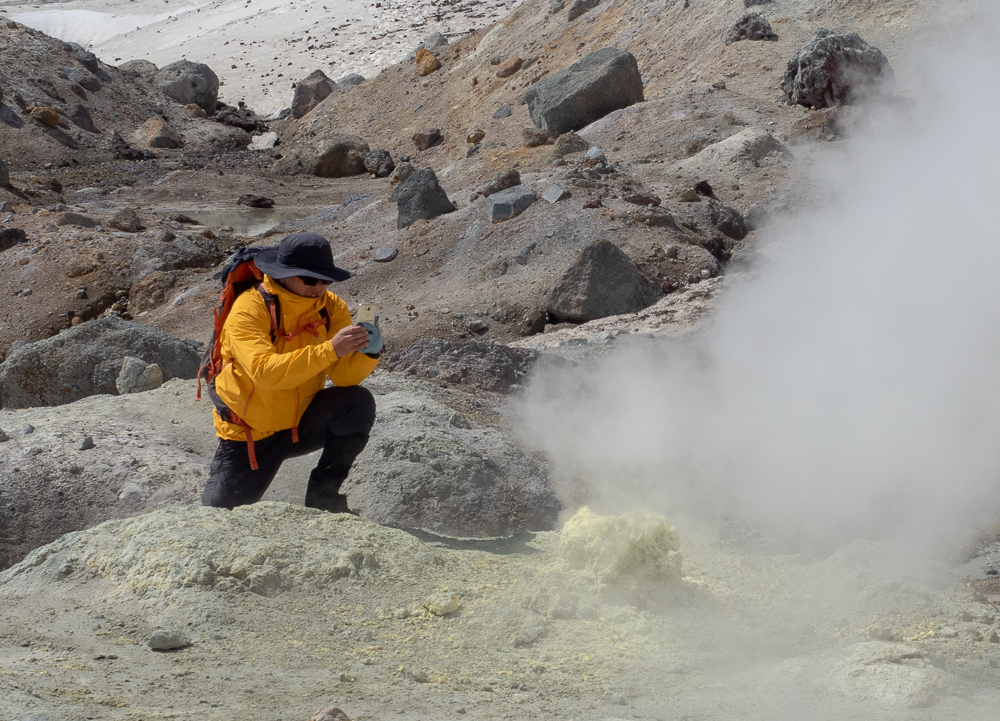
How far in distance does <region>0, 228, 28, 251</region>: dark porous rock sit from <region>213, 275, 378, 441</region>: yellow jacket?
357 inches

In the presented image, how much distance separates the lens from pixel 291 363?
2.82 meters

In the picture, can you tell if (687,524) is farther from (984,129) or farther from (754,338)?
(984,129)

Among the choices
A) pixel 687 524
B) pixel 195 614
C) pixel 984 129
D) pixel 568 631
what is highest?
pixel 984 129

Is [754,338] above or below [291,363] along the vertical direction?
below

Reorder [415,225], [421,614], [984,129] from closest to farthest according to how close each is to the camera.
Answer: [421,614] < [984,129] < [415,225]

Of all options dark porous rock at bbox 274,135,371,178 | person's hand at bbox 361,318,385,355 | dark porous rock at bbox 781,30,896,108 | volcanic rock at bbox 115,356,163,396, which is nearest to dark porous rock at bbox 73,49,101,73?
dark porous rock at bbox 274,135,371,178

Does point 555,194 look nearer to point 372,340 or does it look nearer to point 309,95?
point 372,340

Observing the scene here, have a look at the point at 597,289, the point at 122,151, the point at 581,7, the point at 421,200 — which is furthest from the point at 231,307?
the point at 122,151

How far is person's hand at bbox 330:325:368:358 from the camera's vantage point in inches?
109

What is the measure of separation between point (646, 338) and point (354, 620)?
3.58 metres

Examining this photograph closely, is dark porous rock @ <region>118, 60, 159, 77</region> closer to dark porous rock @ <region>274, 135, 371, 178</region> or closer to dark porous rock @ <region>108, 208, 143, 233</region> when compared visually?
dark porous rock @ <region>274, 135, 371, 178</region>

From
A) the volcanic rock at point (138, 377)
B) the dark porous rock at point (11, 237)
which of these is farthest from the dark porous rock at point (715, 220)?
the dark porous rock at point (11, 237)

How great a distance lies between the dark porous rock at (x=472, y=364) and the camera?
17.2 feet

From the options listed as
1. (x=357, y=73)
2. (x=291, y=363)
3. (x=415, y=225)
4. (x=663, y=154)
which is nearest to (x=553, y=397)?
(x=291, y=363)
